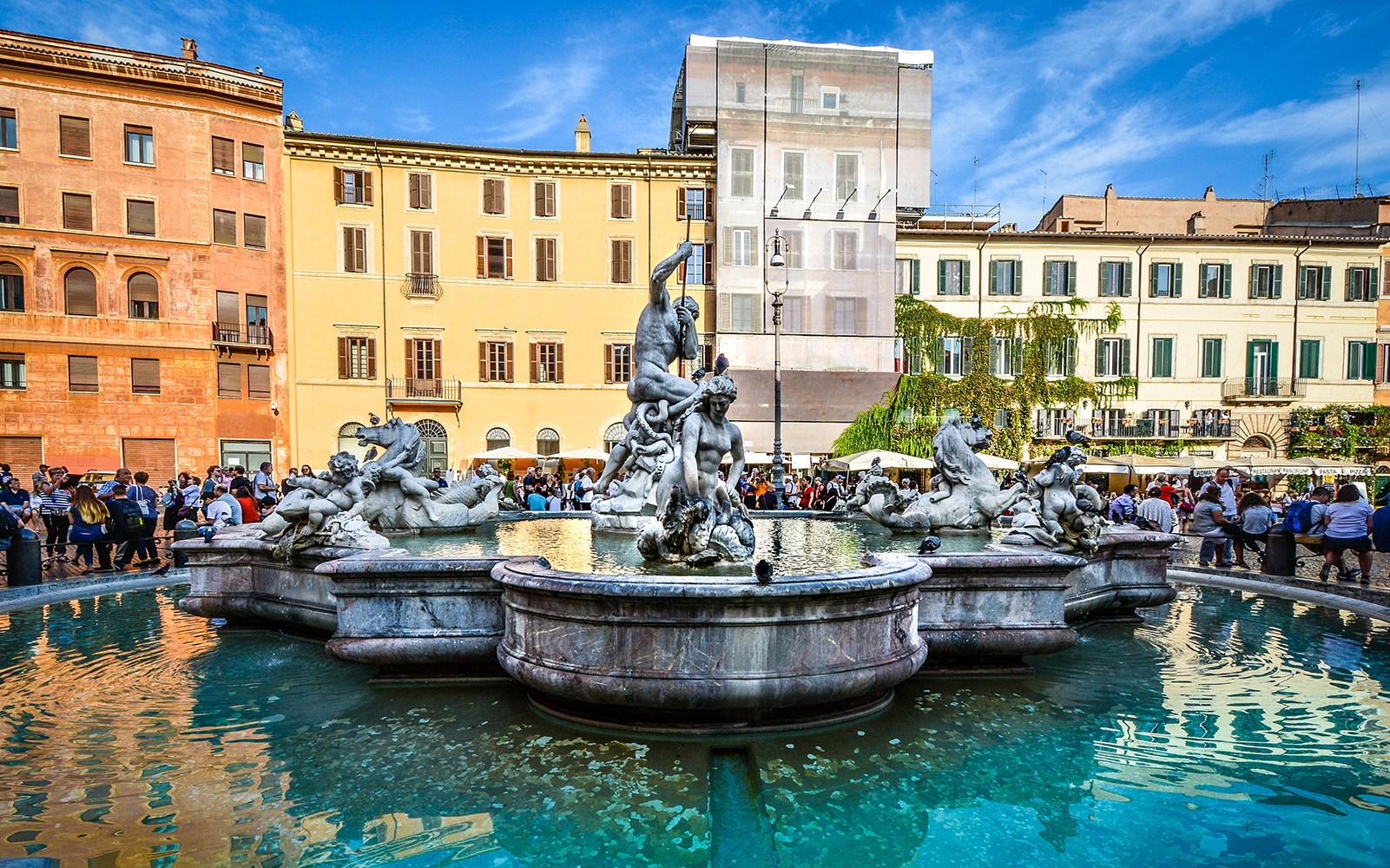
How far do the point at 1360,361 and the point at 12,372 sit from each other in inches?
1981

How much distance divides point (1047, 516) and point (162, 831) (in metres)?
5.13

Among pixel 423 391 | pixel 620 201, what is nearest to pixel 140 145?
pixel 423 391

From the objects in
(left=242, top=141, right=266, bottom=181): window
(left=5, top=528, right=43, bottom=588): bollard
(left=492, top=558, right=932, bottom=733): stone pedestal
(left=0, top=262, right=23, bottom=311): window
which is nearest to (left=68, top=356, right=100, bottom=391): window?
(left=0, top=262, right=23, bottom=311): window

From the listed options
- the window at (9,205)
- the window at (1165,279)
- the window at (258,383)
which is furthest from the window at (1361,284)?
the window at (9,205)

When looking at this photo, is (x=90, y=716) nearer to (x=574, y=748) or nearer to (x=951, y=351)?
(x=574, y=748)

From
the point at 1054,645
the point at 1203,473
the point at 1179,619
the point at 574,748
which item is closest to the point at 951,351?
the point at 1203,473

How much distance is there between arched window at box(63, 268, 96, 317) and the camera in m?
24.9

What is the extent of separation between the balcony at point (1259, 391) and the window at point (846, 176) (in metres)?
17.1

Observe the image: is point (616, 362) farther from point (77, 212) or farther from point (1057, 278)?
point (77, 212)

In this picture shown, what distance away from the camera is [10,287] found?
24531mm

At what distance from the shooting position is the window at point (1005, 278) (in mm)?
30000

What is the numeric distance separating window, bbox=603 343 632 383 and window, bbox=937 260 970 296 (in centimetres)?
1283

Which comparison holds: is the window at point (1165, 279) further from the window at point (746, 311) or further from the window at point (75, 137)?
the window at point (75, 137)

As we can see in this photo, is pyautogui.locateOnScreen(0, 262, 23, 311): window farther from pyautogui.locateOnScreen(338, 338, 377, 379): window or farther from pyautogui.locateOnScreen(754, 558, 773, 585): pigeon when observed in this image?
pyautogui.locateOnScreen(754, 558, 773, 585): pigeon
